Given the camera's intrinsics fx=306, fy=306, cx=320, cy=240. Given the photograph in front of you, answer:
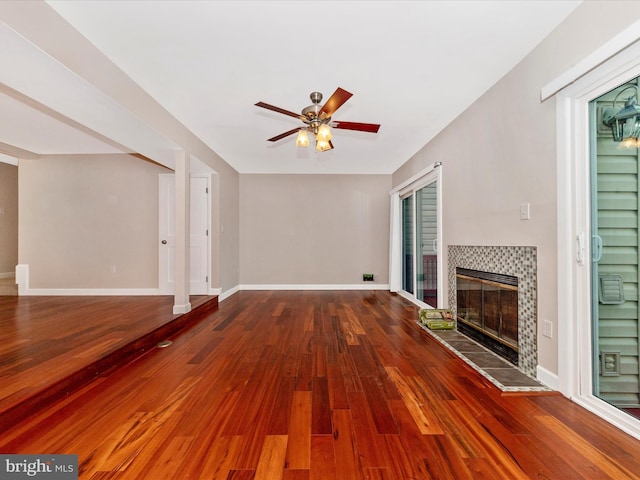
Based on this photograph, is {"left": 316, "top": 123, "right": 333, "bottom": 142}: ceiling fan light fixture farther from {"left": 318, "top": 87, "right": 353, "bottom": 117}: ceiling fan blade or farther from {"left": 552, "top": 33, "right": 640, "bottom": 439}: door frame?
{"left": 552, "top": 33, "right": 640, "bottom": 439}: door frame

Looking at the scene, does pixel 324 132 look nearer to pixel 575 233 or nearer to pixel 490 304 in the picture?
pixel 575 233

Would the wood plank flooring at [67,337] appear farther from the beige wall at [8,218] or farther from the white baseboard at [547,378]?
the white baseboard at [547,378]

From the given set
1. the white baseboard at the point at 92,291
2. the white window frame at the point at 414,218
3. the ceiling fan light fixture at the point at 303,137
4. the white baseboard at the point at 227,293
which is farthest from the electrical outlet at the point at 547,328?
the white baseboard at the point at 92,291

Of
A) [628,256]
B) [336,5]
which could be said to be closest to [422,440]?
[628,256]

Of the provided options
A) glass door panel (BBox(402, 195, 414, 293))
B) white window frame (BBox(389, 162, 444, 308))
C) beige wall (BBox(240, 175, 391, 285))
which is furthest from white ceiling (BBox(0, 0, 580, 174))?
beige wall (BBox(240, 175, 391, 285))

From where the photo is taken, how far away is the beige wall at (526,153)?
1910 mm

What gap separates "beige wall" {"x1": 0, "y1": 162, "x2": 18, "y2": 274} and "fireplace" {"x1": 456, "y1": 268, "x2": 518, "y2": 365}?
9170 mm

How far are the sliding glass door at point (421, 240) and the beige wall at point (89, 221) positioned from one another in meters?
4.35

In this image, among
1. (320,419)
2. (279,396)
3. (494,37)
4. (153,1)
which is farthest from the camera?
(494,37)

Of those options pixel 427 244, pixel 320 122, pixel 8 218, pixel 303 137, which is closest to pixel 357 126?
pixel 320 122

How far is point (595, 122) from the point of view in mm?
1909

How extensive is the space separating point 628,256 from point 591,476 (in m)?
1.18

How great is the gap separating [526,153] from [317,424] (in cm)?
242

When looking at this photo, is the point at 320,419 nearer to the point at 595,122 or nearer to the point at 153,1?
the point at 595,122
